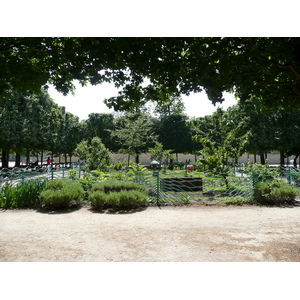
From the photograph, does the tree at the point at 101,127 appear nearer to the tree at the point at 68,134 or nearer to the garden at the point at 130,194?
the tree at the point at 68,134

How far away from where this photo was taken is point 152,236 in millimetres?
5445

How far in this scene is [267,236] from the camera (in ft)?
18.0

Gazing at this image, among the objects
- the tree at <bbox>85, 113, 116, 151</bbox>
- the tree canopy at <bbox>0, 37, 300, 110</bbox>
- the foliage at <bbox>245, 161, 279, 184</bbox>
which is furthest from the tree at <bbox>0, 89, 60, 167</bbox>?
the foliage at <bbox>245, 161, 279, 184</bbox>

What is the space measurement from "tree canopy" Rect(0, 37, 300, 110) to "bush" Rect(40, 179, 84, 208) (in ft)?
14.1

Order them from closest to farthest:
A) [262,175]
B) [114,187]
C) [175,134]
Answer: [114,187] → [262,175] → [175,134]

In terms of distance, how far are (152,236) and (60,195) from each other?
4332 mm

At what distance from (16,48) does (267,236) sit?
20.8 ft

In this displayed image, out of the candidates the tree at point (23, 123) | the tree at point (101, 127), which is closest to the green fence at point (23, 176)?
the tree at point (23, 123)

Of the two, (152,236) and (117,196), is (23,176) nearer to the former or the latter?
(117,196)

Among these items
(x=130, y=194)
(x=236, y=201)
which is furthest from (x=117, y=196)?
(x=236, y=201)

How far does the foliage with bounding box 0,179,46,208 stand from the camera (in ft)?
29.8

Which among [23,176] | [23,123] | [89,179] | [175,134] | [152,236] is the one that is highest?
[175,134]

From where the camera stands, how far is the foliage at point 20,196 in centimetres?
909

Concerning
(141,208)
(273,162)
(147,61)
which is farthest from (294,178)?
(273,162)
